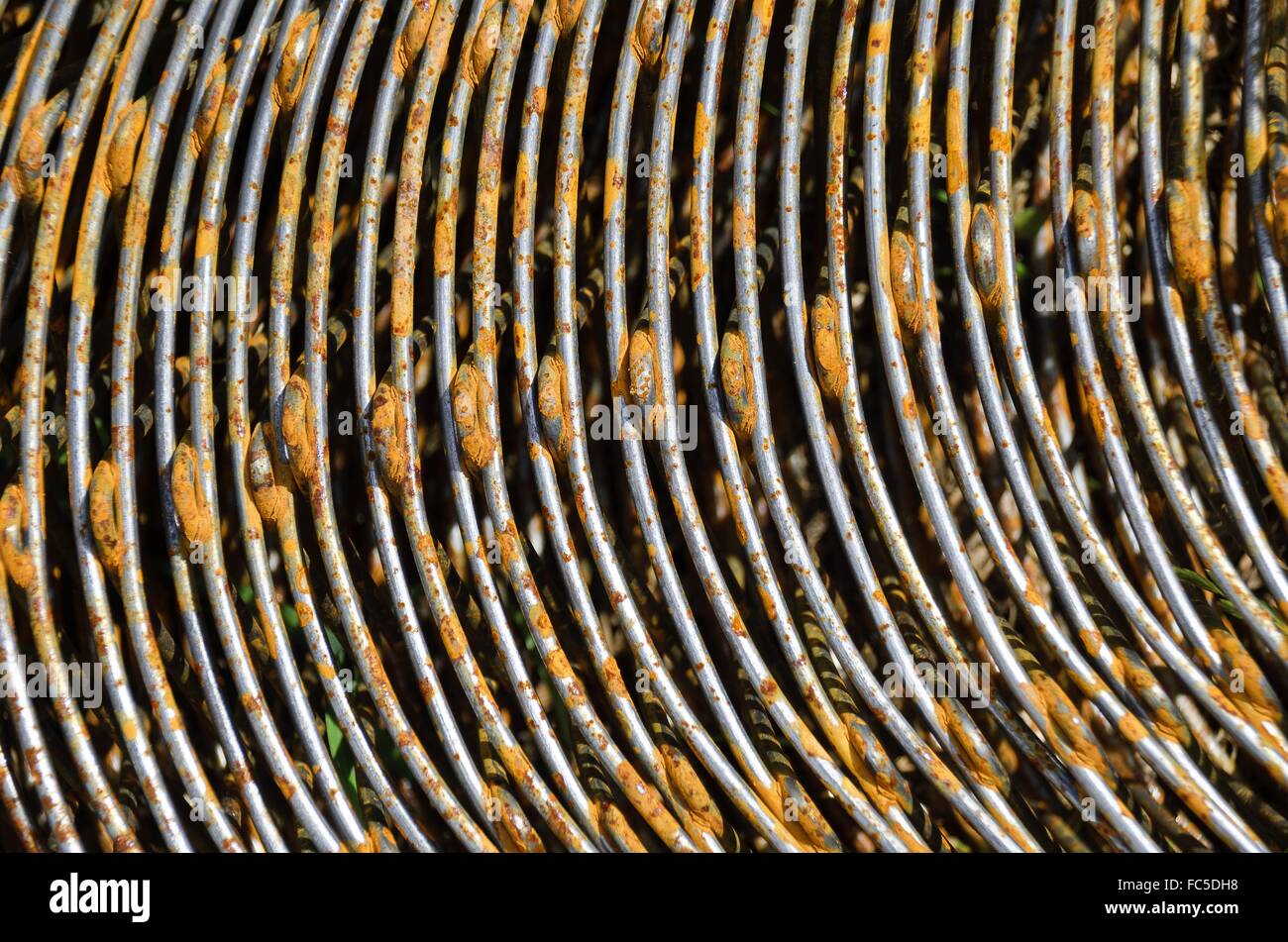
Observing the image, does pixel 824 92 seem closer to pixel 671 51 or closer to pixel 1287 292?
pixel 671 51

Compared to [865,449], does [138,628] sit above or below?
below

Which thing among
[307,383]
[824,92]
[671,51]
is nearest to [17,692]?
[307,383]

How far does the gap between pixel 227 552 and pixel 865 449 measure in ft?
2.04

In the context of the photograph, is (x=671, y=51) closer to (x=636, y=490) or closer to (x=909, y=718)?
(x=636, y=490)

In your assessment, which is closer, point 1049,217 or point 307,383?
point 307,383

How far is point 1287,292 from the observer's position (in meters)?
0.86

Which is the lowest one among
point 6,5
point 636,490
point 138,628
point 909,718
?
point 909,718

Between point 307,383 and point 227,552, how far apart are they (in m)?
0.24

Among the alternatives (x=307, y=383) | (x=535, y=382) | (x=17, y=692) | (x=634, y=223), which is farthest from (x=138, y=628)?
(x=634, y=223)

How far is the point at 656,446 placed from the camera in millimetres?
860

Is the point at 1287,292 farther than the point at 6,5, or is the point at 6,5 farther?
the point at 6,5

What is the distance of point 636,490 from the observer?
0.85 meters

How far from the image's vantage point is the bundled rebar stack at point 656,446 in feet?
2.77

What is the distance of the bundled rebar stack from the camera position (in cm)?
85
